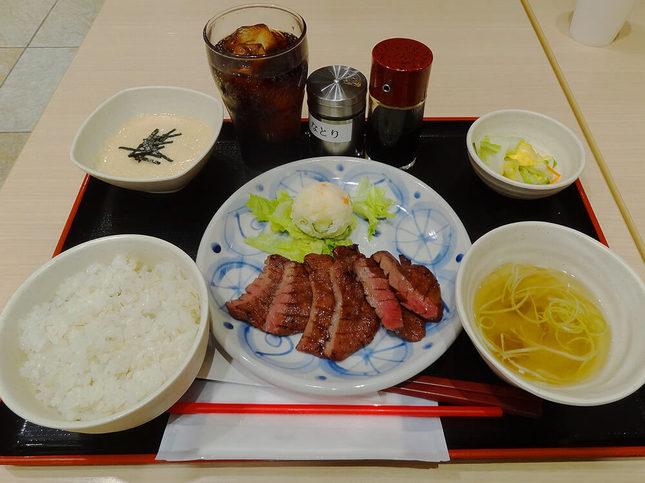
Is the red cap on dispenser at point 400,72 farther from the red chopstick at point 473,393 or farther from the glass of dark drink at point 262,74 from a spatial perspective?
the red chopstick at point 473,393

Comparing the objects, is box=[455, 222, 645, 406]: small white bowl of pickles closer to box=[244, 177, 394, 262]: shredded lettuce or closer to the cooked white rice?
box=[244, 177, 394, 262]: shredded lettuce

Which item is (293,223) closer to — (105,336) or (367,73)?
(105,336)

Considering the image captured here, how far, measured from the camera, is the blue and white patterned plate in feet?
4.69

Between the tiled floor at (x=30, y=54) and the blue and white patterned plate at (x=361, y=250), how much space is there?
10.2 ft

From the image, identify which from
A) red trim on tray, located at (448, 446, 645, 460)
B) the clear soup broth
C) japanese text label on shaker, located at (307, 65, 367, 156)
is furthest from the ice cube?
red trim on tray, located at (448, 446, 645, 460)

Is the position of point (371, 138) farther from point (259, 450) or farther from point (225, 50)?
point (259, 450)

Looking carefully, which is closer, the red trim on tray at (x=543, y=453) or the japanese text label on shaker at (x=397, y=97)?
the red trim on tray at (x=543, y=453)

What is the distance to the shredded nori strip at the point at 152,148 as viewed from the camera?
1990mm

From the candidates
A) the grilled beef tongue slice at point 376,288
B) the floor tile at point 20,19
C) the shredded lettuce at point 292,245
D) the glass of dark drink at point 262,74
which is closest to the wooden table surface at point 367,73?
the grilled beef tongue slice at point 376,288

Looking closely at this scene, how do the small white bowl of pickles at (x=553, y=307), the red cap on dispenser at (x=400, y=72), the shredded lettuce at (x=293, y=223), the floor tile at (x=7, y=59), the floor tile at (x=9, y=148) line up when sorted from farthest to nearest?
the floor tile at (x=7, y=59), the floor tile at (x=9, y=148), the shredded lettuce at (x=293, y=223), the red cap on dispenser at (x=400, y=72), the small white bowl of pickles at (x=553, y=307)

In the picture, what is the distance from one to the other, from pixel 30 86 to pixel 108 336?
4295 millimetres

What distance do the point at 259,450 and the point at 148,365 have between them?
419mm

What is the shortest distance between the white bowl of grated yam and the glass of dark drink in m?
0.77

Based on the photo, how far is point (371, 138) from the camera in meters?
2.14
